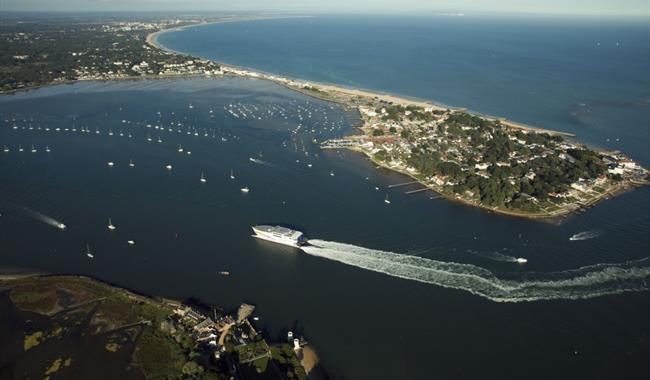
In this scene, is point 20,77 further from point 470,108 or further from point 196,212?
point 470,108

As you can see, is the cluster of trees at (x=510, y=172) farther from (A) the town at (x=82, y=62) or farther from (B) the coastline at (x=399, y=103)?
(A) the town at (x=82, y=62)

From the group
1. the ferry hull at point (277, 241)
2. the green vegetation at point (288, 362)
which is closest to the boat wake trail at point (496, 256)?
the ferry hull at point (277, 241)

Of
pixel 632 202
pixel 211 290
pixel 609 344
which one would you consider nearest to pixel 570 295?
pixel 609 344

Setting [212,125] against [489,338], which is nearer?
[489,338]

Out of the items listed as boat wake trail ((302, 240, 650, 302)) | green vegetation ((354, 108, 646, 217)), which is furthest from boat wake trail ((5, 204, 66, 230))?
green vegetation ((354, 108, 646, 217))

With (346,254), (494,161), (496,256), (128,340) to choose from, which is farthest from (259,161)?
(128,340)

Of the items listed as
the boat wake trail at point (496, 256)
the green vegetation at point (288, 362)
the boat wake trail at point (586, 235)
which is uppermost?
the boat wake trail at point (586, 235)
